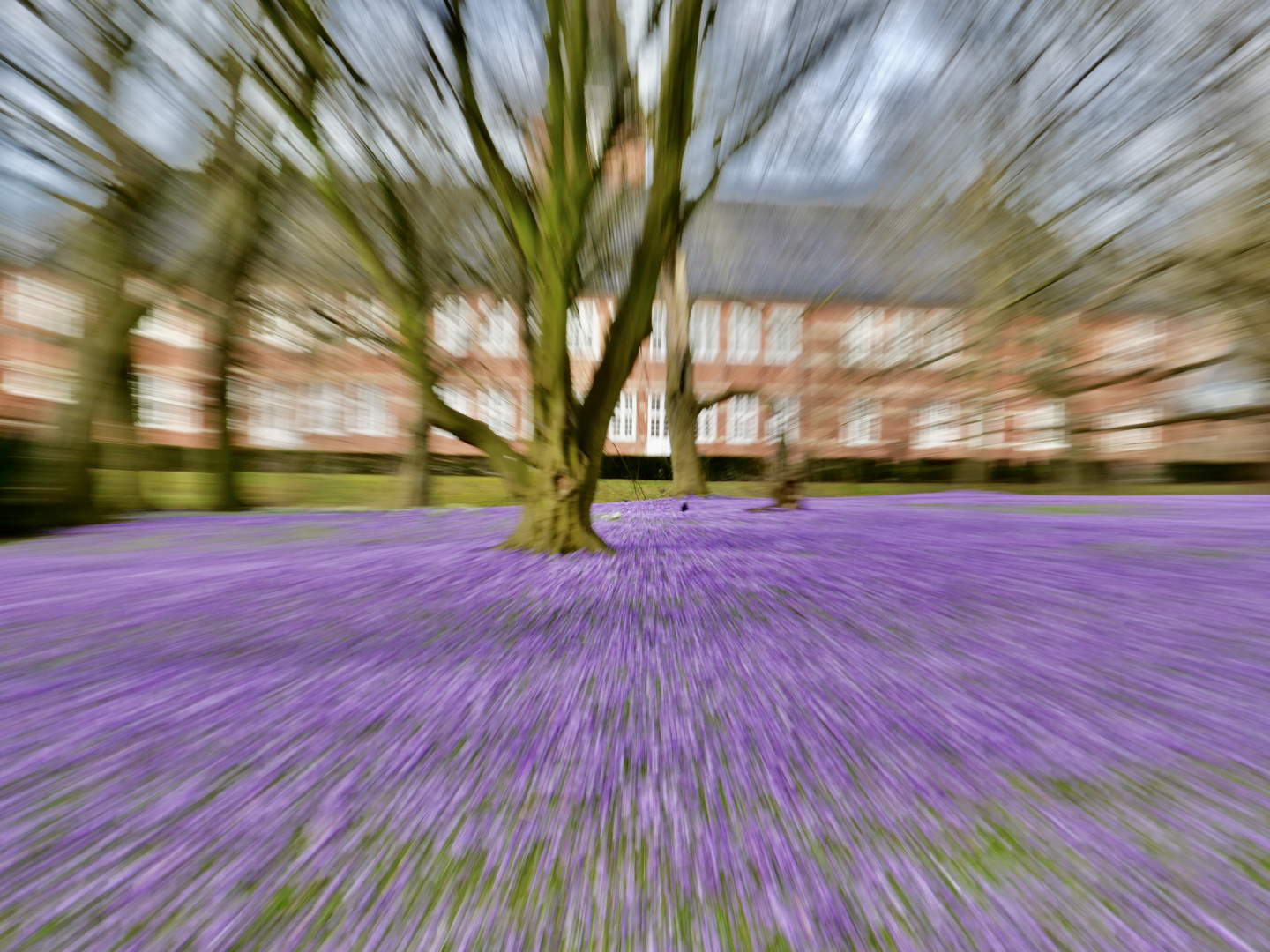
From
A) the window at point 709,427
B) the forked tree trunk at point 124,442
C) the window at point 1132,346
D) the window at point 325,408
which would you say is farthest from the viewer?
the window at point 709,427

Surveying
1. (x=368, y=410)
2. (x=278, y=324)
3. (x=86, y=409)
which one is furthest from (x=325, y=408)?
(x=86, y=409)

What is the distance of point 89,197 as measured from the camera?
5914 mm

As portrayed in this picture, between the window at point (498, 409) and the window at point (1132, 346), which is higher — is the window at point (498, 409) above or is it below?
below

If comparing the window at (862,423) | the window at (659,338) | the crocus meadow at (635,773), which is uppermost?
the window at (659,338)

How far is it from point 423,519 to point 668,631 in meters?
6.15

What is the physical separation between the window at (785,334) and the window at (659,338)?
6.16 meters

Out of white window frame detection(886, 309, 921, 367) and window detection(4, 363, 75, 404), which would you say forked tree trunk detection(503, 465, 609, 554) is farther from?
window detection(4, 363, 75, 404)

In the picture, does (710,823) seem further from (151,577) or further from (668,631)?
(151,577)

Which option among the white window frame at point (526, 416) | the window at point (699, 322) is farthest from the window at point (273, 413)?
the window at point (699, 322)

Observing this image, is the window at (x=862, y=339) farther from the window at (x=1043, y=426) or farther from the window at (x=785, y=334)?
the window at (x=1043, y=426)

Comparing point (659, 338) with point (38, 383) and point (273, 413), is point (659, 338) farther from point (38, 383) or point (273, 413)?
point (38, 383)

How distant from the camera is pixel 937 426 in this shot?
24.0 ft

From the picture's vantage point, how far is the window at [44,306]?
20.5ft

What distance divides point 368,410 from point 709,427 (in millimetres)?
18187
